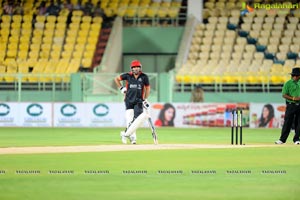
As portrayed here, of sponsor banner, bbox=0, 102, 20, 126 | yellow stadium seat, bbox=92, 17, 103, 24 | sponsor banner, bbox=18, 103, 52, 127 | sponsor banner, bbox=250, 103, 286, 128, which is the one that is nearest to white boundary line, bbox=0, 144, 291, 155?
sponsor banner, bbox=250, 103, 286, 128

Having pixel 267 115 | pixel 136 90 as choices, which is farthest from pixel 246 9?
pixel 136 90

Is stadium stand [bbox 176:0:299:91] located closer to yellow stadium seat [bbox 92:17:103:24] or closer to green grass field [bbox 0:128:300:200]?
yellow stadium seat [bbox 92:17:103:24]

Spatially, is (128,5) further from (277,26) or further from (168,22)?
(277,26)

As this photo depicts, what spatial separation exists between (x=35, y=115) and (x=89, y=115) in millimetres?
2261

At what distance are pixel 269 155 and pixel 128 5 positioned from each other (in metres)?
29.5

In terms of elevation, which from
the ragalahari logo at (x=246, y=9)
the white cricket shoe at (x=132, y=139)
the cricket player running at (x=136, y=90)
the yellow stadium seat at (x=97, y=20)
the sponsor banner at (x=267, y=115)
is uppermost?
the ragalahari logo at (x=246, y=9)

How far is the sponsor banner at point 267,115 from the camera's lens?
3731 centimetres

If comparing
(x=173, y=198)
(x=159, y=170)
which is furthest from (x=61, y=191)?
(x=159, y=170)

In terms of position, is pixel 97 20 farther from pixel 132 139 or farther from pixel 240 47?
pixel 132 139

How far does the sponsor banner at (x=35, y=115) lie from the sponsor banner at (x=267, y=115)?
8429 mm

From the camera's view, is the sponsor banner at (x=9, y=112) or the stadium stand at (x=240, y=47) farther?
the stadium stand at (x=240, y=47)

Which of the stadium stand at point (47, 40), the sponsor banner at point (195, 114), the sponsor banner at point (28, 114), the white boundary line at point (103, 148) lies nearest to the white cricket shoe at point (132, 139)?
the white boundary line at point (103, 148)

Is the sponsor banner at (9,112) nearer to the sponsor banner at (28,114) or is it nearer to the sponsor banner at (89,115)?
the sponsor banner at (28,114)

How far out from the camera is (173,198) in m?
11.8
